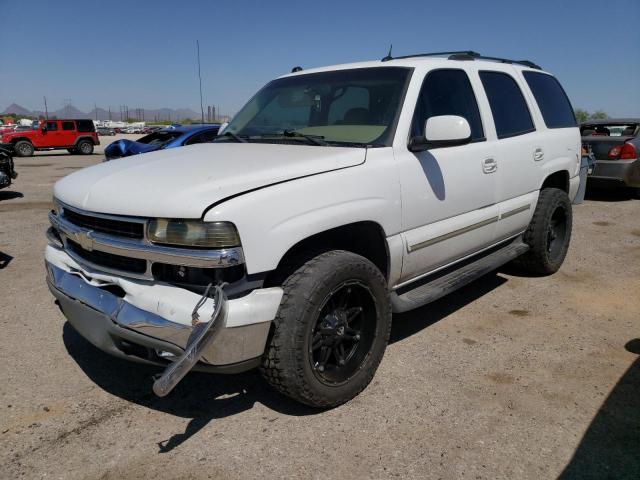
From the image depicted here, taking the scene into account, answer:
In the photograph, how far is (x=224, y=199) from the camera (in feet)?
7.41

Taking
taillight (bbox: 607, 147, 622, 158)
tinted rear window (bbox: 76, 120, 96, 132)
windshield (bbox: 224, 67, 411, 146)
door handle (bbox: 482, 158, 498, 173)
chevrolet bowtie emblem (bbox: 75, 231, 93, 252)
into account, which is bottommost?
chevrolet bowtie emblem (bbox: 75, 231, 93, 252)

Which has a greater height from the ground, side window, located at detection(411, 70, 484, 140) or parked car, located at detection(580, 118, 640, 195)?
side window, located at detection(411, 70, 484, 140)

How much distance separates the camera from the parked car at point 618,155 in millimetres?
8828

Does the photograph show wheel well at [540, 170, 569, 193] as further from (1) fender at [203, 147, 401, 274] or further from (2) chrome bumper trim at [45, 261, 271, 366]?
(2) chrome bumper trim at [45, 261, 271, 366]

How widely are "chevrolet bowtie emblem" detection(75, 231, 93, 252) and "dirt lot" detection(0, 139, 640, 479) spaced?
928 millimetres

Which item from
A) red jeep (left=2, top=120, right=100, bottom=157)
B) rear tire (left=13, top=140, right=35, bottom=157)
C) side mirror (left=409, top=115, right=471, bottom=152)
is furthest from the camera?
red jeep (left=2, top=120, right=100, bottom=157)

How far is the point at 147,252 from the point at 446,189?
1948 mm

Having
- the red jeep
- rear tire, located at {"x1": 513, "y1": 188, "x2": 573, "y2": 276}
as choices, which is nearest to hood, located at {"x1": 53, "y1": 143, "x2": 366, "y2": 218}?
rear tire, located at {"x1": 513, "y1": 188, "x2": 573, "y2": 276}

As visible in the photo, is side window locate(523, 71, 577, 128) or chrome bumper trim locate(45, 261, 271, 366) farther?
side window locate(523, 71, 577, 128)

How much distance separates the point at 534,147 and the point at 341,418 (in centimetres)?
292

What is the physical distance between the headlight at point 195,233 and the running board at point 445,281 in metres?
1.27

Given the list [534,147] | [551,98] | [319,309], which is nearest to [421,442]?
[319,309]

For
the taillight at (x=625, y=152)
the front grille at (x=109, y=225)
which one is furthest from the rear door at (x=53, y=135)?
the front grille at (x=109, y=225)

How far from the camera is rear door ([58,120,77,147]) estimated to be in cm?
2334
